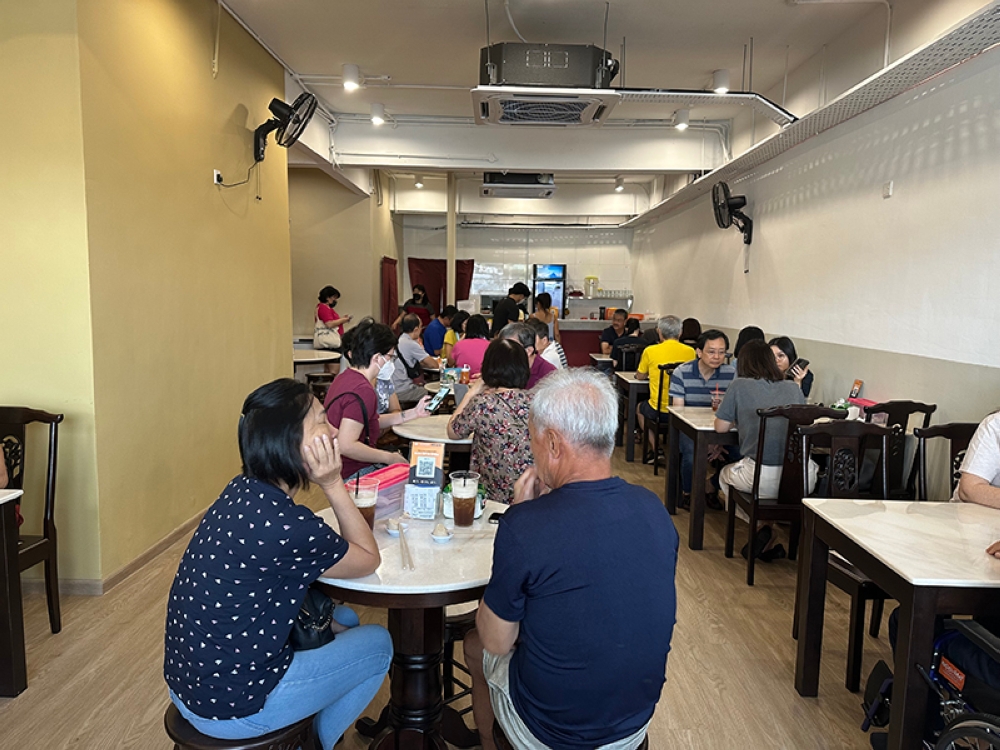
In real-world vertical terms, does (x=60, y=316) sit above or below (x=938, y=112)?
below

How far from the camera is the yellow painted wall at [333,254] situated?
9.08 metres

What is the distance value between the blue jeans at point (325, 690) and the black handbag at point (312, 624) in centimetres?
3

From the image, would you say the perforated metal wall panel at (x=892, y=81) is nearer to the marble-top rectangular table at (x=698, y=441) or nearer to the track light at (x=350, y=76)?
the marble-top rectangular table at (x=698, y=441)

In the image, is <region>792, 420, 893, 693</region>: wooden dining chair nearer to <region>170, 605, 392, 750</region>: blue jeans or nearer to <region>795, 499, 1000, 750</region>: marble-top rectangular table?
<region>795, 499, 1000, 750</region>: marble-top rectangular table

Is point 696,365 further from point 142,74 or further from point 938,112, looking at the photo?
point 142,74

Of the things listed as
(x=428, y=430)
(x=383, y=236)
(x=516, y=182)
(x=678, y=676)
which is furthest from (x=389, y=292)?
(x=678, y=676)

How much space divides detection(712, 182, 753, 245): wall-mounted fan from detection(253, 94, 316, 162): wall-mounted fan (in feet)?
13.4

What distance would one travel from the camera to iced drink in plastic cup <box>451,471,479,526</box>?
6.59 feet

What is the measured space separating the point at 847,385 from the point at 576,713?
4132 millimetres

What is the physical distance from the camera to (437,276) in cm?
1312

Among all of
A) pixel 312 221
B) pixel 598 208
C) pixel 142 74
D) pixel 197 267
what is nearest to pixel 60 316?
pixel 197 267

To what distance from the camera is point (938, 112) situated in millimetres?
3812

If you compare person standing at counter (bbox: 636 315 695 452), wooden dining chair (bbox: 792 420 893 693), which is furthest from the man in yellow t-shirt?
wooden dining chair (bbox: 792 420 893 693)

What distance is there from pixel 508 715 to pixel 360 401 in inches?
65.3
